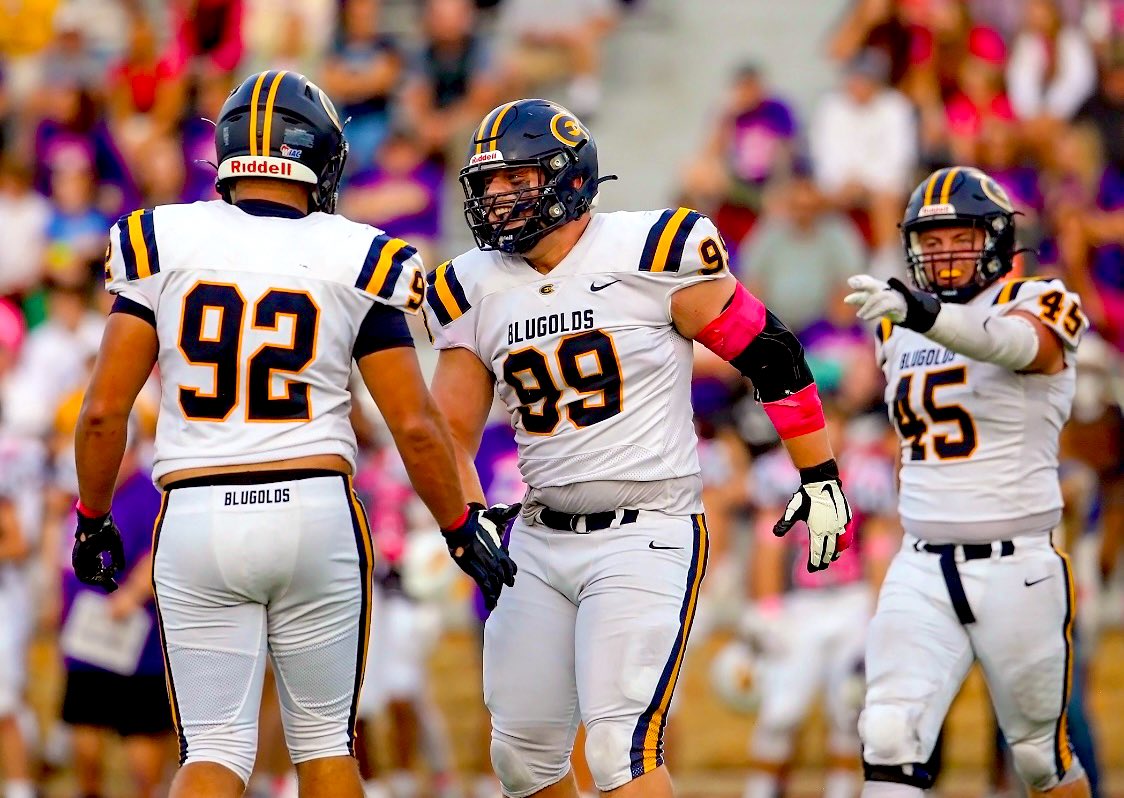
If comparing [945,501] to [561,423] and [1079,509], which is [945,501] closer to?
[561,423]

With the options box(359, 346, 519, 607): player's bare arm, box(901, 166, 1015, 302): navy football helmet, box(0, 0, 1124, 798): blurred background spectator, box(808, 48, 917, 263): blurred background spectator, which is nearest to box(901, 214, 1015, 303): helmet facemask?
box(901, 166, 1015, 302): navy football helmet

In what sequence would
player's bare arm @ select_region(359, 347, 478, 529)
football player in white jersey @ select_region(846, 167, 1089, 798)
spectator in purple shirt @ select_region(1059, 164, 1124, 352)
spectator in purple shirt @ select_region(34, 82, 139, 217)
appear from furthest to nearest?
1. spectator in purple shirt @ select_region(34, 82, 139, 217)
2. spectator in purple shirt @ select_region(1059, 164, 1124, 352)
3. football player in white jersey @ select_region(846, 167, 1089, 798)
4. player's bare arm @ select_region(359, 347, 478, 529)

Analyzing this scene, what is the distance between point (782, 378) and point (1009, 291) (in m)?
1.25

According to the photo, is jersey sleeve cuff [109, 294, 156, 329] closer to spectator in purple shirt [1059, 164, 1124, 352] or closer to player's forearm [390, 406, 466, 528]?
player's forearm [390, 406, 466, 528]

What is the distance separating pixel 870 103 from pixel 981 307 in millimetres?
5190

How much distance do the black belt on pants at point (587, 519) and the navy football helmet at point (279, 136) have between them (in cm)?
109

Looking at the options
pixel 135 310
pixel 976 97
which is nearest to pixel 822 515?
pixel 135 310

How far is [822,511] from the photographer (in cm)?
506

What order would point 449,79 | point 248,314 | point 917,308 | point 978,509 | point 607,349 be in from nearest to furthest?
point 248,314, point 607,349, point 917,308, point 978,509, point 449,79

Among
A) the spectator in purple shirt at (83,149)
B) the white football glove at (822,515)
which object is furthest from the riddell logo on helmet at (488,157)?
the spectator in purple shirt at (83,149)

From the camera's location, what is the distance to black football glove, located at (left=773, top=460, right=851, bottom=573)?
506 cm

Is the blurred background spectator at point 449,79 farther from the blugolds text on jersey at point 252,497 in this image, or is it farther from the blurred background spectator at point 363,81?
the blugolds text on jersey at point 252,497

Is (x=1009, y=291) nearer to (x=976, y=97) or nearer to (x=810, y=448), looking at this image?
(x=810, y=448)

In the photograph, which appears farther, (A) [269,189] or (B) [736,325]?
(B) [736,325]
